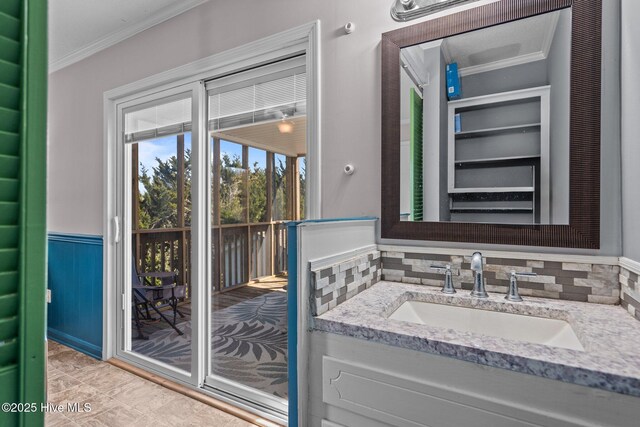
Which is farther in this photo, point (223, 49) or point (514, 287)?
point (223, 49)

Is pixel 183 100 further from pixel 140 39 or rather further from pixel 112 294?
pixel 112 294

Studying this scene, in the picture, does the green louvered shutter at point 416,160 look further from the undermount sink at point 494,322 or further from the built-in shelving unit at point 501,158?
the undermount sink at point 494,322

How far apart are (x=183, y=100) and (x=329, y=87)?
3.94 ft

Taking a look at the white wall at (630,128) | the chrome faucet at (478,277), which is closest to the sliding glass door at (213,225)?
the chrome faucet at (478,277)

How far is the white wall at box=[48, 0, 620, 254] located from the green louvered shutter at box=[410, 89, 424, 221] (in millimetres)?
167

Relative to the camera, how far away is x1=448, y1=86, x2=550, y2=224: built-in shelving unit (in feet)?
4.30

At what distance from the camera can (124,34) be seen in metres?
2.57

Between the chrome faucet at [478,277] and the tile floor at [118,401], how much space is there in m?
1.42

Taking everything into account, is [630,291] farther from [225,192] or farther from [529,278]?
[225,192]

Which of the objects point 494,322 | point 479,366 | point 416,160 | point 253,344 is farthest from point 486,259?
point 253,344

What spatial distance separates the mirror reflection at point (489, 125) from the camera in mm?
1292

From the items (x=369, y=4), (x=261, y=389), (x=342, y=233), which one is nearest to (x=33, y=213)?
(x=342, y=233)

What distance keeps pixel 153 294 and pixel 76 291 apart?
2.87 ft

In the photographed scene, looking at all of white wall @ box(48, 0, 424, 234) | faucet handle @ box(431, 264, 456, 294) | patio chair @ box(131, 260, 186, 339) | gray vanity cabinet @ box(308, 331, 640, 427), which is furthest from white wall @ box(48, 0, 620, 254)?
gray vanity cabinet @ box(308, 331, 640, 427)
